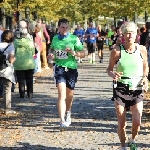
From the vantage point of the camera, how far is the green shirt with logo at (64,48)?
9562 mm

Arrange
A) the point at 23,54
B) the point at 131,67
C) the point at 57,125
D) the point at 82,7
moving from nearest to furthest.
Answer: the point at 131,67 < the point at 57,125 < the point at 23,54 < the point at 82,7

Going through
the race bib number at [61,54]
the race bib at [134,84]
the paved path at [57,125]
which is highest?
the race bib number at [61,54]

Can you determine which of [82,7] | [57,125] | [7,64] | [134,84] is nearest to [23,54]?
[7,64]

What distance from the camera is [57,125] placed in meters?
9.88

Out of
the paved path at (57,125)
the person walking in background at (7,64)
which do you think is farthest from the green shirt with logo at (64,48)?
the person walking in background at (7,64)

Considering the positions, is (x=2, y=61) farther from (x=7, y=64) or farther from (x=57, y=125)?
(x=57, y=125)

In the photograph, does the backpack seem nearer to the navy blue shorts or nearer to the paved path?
the paved path

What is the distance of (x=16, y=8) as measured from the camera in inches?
1022

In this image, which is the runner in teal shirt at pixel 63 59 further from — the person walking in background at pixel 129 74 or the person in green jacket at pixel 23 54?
the person in green jacket at pixel 23 54

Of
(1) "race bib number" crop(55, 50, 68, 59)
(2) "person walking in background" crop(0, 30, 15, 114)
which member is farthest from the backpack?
(1) "race bib number" crop(55, 50, 68, 59)

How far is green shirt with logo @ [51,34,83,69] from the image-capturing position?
9562mm

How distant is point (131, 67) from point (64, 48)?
2.53 meters

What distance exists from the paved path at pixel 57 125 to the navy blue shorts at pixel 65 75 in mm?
800

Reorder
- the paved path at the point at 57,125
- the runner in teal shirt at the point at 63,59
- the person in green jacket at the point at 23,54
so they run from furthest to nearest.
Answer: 1. the person in green jacket at the point at 23,54
2. the runner in teal shirt at the point at 63,59
3. the paved path at the point at 57,125
